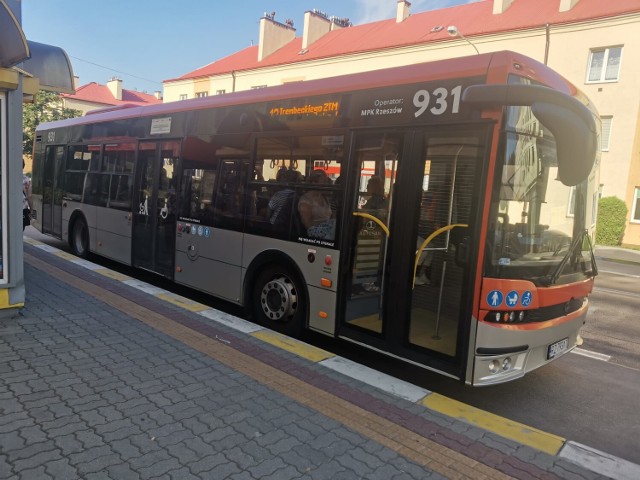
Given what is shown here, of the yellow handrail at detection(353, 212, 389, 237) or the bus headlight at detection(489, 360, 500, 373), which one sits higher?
the yellow handrail at detection(353, 212, 389, 237)

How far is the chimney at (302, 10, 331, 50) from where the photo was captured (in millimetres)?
36406

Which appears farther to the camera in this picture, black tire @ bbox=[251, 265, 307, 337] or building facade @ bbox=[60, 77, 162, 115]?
building facade @ bbox=[60, 77, 162, 115]

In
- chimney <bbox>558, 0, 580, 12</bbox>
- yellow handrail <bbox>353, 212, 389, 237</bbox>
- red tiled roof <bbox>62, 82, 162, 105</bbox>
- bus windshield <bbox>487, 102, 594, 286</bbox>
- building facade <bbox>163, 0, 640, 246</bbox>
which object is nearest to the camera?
bus windshield <bbox>487, 102, 594, 286</bbox>

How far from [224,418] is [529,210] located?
287 cm

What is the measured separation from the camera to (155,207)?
24.4ft

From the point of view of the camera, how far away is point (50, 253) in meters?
8.81

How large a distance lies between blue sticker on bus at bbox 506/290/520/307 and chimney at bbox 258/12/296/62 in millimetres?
38337

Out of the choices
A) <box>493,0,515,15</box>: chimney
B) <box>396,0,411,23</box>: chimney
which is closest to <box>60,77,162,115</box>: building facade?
<box>396,0,411,23</box>: chimney

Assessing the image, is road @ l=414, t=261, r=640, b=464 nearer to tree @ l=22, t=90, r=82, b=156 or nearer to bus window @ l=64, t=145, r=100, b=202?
bus window @ l=64, t=145, r=100, b=202

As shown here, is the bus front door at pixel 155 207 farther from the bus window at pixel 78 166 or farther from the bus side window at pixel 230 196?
the bus window at pixel 78 166

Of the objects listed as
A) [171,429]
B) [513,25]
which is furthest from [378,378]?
Answer: [513,25]

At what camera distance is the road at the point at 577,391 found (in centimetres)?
397

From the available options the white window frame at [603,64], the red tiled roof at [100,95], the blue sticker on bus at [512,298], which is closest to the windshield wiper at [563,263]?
the blue sticker on bus at [512,298]

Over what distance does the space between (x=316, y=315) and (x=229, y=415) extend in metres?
1.88
